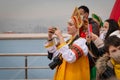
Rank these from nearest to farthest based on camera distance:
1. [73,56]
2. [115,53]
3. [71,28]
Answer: [115,53] → [73,56] → [71,28]

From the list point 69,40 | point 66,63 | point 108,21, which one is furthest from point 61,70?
point 108,21

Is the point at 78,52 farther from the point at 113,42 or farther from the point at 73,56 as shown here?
the point at 113,42

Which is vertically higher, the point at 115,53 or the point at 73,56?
the point at 115,53

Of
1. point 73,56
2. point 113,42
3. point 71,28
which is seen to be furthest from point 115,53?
point 71,28

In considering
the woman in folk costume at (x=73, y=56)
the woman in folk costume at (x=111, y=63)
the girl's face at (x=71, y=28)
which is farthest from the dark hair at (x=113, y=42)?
the girl's face at (x=71, y=28)

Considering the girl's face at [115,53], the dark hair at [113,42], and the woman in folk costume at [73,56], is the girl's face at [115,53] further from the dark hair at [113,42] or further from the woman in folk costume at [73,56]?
the woman in folk costume at [73,56]

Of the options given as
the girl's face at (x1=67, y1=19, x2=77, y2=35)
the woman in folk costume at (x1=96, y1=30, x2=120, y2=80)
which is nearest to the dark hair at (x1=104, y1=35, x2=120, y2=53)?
the woman in folk costume at (x1=96, y1=30, x2=120, y2=80)

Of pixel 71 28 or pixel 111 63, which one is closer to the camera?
pixel 111 63

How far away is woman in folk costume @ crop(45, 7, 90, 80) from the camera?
2.00 metres

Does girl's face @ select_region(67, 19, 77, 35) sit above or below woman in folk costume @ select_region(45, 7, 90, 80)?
above

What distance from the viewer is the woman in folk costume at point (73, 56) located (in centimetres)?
200

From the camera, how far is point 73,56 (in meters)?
1.98

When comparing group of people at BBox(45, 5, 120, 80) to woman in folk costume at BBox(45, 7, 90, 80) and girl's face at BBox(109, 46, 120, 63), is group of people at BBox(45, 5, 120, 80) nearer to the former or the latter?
woman in folk costume at BBox(45, 7, 90, 80)

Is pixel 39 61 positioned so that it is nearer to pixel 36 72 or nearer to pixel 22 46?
pixel 36 72
